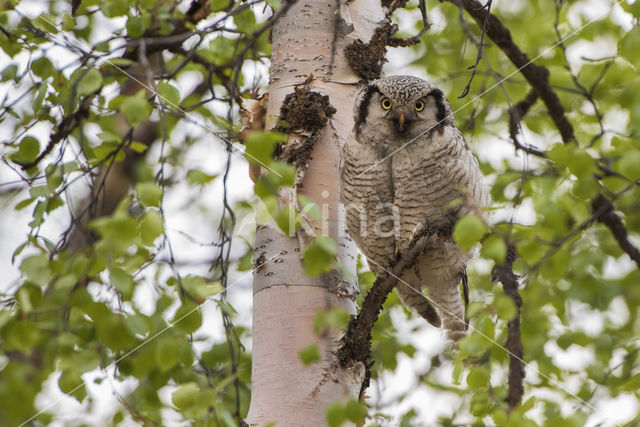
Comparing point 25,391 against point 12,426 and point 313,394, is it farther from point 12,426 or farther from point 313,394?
point 313,394

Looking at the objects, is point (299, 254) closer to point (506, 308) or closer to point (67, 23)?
point (506, 308)

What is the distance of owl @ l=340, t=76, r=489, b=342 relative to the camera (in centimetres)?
242

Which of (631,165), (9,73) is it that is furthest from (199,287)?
(9,73)

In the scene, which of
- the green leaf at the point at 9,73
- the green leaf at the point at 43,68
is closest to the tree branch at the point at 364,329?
the green leaf at the point at 43,68

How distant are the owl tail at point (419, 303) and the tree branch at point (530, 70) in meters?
0.91

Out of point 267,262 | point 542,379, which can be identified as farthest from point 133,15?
point 542,379

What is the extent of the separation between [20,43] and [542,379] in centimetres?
251

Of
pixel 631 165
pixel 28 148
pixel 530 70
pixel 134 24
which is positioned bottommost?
pixel 631 165

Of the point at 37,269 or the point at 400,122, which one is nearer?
the point at 37,269

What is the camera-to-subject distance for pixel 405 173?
2.45 m

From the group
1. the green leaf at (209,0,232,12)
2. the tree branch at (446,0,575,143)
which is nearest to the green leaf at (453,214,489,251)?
the green leaf at (209,0,232,12)

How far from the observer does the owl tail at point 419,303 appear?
289 cm

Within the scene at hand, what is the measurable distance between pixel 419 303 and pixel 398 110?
3.07 ft

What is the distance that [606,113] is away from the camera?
3.90 metres
